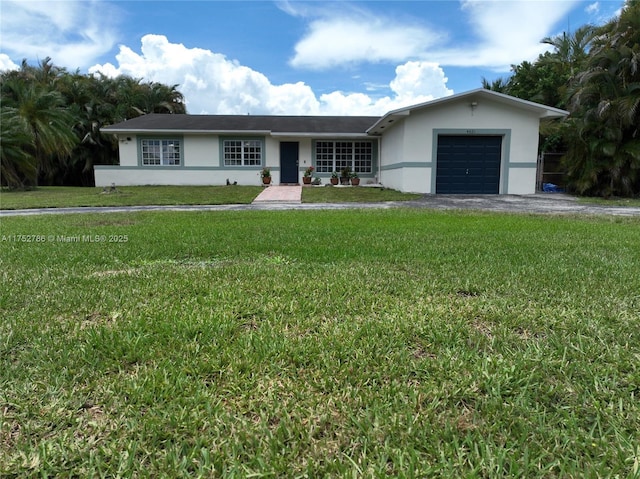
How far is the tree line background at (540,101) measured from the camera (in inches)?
594

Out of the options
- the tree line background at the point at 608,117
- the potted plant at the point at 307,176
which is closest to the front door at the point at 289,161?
the potted plant at the point at 307,176

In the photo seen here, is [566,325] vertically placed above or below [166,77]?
below

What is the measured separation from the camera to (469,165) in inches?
684

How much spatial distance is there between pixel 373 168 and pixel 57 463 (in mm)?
21490

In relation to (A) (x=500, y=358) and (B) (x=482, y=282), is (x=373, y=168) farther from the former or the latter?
(A) (x=500, y=358)

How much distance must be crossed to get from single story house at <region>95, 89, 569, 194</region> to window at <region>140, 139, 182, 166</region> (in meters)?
→ 0.05

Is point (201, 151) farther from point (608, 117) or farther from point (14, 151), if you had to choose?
point (608, 117)

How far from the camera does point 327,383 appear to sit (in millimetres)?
2010

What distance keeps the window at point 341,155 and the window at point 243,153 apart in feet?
10.2

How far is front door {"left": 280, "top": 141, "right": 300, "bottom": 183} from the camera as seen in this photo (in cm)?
2175

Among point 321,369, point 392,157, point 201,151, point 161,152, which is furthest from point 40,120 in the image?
point 321,369

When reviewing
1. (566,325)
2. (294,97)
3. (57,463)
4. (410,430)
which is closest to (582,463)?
(410,430)

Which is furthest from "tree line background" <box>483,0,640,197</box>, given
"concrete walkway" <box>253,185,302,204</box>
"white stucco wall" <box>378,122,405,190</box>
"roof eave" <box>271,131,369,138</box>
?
"concrete walkway" <box>253,185,302,204</box>

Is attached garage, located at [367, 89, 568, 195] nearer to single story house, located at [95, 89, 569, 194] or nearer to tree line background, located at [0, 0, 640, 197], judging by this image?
single story house, located at [95, 89, 569, 194]
